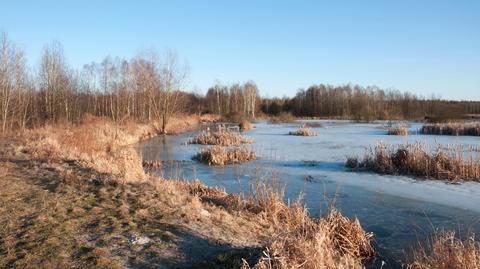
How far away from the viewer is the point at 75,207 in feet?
20.0

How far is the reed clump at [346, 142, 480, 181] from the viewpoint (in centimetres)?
1098

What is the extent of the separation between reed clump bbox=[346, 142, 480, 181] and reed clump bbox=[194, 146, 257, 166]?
3.59 m

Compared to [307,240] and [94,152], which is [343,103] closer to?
[94,152]

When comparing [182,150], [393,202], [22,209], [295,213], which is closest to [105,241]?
[22,209]

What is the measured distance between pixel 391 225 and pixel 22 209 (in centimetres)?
572

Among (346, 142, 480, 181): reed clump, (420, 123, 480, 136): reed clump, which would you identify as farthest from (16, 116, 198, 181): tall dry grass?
(420, 123, 480, 136): reed clump

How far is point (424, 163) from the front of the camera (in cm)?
1173

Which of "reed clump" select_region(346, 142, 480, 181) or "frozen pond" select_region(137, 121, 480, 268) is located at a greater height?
"reed clump" select_region(346, 142, 480, 181)

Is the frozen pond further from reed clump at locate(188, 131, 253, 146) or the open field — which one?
reed clump at locate(188, 131, 253, 146)

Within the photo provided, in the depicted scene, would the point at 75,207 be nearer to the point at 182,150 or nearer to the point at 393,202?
the point at 393,202

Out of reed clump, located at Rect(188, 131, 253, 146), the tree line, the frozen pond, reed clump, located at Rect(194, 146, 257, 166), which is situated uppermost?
the tree line

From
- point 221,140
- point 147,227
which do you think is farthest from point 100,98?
Answer: point 147,227

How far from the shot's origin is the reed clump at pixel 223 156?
1417 cm

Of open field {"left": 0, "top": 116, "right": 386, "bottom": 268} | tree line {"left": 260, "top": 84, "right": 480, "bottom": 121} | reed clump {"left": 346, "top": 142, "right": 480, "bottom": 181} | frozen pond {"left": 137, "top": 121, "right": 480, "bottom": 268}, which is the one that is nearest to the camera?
open field {"left": 0, "top": 116, "right": 386, "bottom": 268}
